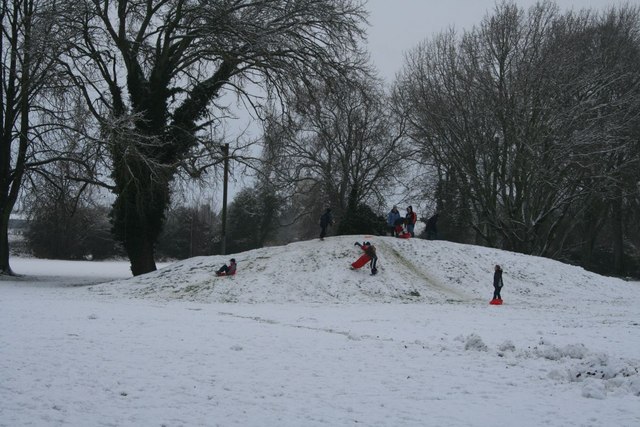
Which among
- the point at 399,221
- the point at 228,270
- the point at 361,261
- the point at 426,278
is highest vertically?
the point at 399,221

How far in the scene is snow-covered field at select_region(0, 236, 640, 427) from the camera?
6.91 metres

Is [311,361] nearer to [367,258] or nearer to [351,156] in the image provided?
[367,258]

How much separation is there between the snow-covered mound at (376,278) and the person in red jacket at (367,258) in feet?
0.81

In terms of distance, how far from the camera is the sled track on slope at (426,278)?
21.7 m

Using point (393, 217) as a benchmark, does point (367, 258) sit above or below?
below

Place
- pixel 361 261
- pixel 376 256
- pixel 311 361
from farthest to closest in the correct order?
pixel 376 256 → pixel 361 261 → pixel 311 361

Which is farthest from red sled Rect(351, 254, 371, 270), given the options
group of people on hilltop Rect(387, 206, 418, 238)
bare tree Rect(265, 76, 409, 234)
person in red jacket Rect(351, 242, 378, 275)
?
bare tree Rect(265, 76, 409, 234)

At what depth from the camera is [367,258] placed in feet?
75.3

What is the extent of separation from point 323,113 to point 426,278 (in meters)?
9.66

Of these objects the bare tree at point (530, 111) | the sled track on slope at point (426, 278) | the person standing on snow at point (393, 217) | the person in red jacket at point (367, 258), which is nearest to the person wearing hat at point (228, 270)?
the person in red jacket at point (367, 258)

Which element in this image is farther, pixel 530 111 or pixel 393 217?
pixel 530 111

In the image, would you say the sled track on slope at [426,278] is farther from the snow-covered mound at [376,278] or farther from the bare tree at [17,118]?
the bare tree at [17,118]

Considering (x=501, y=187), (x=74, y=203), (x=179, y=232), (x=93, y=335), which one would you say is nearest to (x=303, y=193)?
(x=501, y=187)

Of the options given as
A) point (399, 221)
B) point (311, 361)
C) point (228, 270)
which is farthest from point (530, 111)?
point (311, 361)
